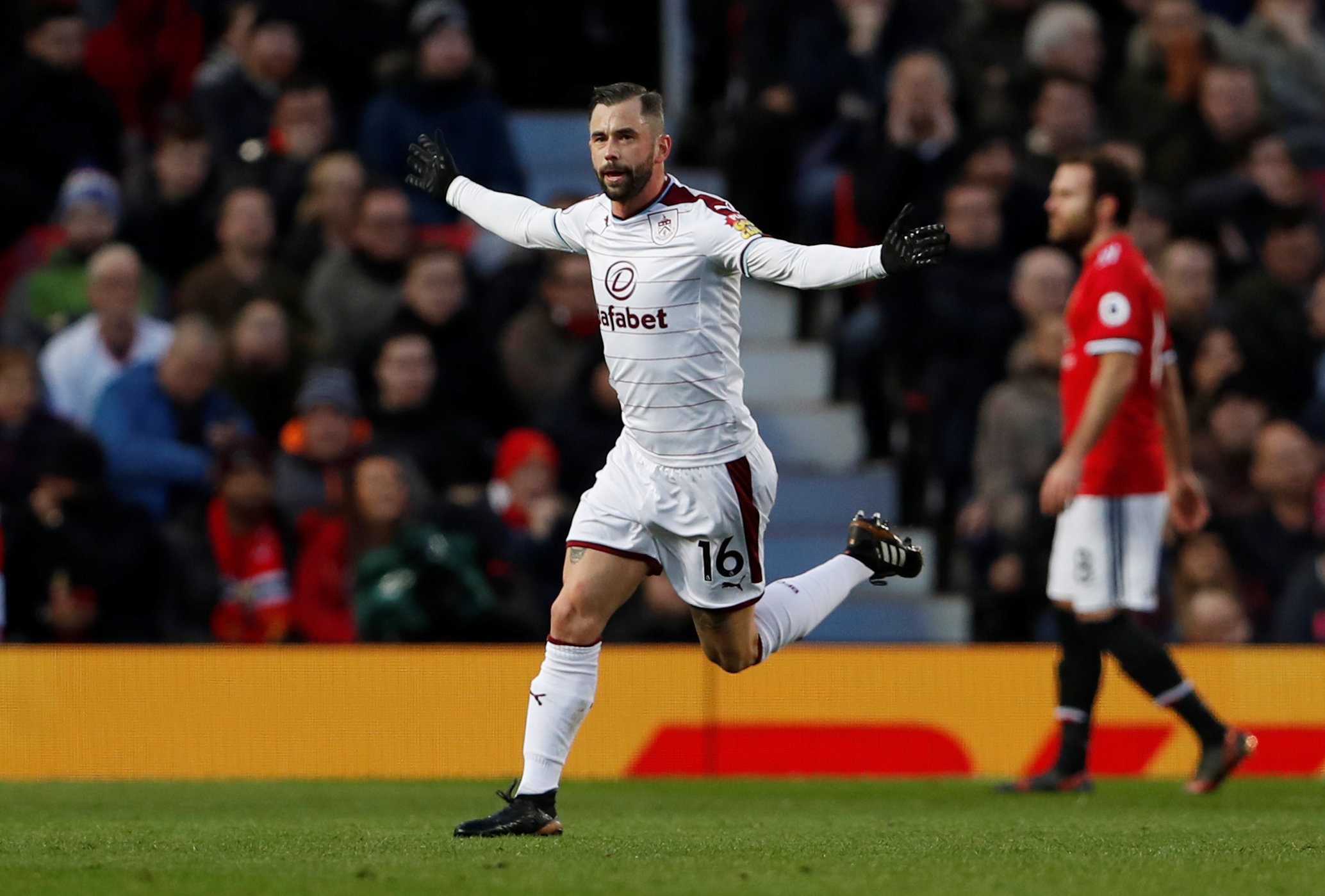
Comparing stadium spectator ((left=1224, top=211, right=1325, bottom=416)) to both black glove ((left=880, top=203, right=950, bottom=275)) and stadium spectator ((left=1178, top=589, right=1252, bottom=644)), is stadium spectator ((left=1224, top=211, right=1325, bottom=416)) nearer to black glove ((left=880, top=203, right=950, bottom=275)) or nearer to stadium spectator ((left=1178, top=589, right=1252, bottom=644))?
stadium spectator ((left=1178, top=589, right=1252, bottom=644))

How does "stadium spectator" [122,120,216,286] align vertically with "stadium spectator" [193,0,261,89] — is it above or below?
below

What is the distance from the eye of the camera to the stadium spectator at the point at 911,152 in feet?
41.4

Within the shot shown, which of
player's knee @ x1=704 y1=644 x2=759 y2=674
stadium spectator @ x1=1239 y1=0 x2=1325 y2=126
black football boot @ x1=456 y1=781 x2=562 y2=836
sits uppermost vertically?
Result: stadium spectator @ x1=1239 y1=0 x2=1325 y2=126

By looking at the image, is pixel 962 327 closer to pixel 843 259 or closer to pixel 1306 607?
pixel 1306 607

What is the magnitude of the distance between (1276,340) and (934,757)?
4.07 meters

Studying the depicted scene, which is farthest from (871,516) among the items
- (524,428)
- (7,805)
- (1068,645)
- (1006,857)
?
(524,428)

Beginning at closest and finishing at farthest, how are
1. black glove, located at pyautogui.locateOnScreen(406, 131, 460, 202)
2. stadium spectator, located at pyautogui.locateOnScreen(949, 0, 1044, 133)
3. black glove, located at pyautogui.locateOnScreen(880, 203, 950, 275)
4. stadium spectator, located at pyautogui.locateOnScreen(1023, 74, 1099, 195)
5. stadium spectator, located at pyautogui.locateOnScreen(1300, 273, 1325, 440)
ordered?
black glove, located at pyautogui.locateOnScreen(880, 203, 950, 275) < black glove, located at pyautogui.locateOnScreen(406, 131, 460, 202) < stadium spectator, located at pyautogui.locateOnScreen(1300, 273, 1325, 440) < stadium spectator, located at pyautogui.locateOnScreen(1023, 74, 1099, 195) < stadium spectator, located at pyautogui.locateOnScreen(949, 0, 1044, 133)

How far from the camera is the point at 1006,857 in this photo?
5.86m

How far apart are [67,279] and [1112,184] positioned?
21.0 feet

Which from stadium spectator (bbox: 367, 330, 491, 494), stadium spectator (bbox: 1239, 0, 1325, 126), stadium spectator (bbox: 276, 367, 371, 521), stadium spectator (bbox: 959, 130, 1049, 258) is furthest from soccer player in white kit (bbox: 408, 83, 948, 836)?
stadium spectator (bbox: 1239, 0, 1325, 126)

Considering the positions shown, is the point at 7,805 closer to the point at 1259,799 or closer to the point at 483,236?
the point at 1259,799

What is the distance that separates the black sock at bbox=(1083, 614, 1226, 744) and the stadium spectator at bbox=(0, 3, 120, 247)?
738 cm

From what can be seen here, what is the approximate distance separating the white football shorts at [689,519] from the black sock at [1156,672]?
2.20 meters

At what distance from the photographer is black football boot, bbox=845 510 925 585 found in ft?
24.4
